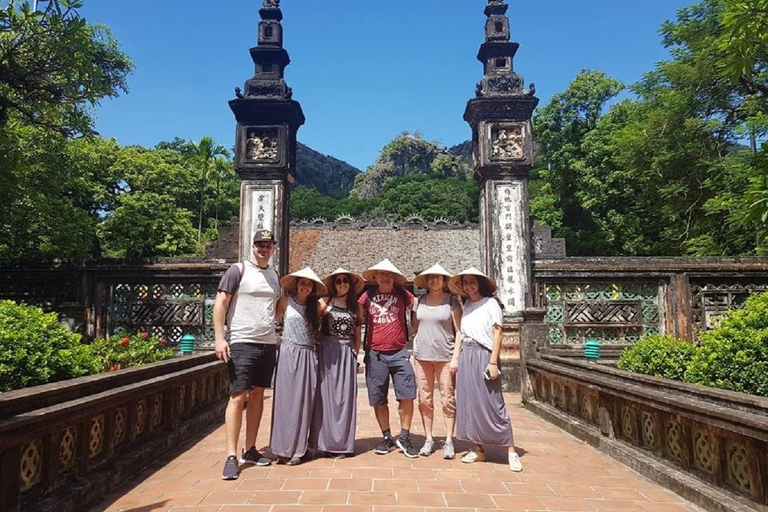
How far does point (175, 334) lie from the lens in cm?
940

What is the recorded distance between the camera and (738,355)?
16.3 ft

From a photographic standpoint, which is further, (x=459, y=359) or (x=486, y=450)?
(x=486, y=450)

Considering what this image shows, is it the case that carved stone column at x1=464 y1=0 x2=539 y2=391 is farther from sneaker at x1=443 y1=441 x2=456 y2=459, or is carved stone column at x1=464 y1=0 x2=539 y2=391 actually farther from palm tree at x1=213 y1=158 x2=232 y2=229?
palm tree at x1=213 y1=158 x2=232 y2=229

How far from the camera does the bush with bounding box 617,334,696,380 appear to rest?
567cm

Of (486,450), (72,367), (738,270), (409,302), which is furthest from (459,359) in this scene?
(738,270)

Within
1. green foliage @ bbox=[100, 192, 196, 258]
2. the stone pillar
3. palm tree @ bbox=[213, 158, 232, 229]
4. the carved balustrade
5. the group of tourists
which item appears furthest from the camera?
palm tree @ bbox=[213, 158, 232, 229]

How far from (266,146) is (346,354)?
580cm

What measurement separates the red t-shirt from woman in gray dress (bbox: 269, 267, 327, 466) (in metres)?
0.54

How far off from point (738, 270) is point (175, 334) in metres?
9.57

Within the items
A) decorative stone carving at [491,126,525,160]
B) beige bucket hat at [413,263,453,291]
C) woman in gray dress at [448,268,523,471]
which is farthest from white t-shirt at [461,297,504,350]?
decorative stone carving at [491,126,525,160]

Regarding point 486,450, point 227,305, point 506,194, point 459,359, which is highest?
point 506,194

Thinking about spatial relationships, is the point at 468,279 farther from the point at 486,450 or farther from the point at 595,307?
the point at 595,307

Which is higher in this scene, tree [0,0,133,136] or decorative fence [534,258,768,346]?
tree [0,0,133,136]

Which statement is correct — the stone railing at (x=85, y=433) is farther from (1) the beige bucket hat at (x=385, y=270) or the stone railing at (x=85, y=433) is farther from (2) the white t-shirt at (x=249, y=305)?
(1) the beige bucket hat at (x=385, y=270)
